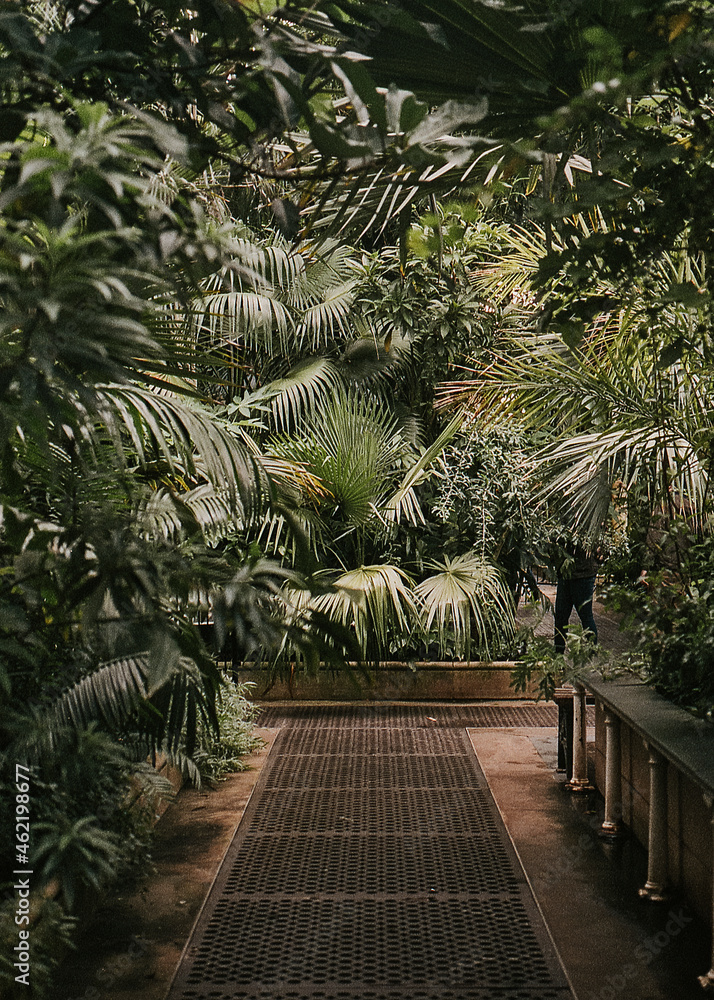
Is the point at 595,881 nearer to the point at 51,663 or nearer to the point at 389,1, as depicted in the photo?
the point at 51,663

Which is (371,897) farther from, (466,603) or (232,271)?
(466,603)

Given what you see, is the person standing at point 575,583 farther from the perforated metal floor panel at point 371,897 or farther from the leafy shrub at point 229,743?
the leafy shrub at point 229,743

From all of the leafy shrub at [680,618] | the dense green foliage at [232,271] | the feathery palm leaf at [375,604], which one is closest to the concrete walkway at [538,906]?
the dense green foliage at [232,271]

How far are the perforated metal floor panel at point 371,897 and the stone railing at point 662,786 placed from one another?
1.94 ft

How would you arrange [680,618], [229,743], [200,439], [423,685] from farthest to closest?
[423,685] → [229,743] → [680,618] → [200,439]

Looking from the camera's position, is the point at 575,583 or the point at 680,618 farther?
the point at 575,583

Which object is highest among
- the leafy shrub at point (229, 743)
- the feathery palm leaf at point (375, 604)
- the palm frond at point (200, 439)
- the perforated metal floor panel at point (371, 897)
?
the palm frond at point (200, 439)

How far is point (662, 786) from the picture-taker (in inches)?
156

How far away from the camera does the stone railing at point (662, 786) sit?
3.58 m

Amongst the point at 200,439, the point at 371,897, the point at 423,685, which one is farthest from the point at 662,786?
the point at 423,685

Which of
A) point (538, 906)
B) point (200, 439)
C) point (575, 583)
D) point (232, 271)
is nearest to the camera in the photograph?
point (200, 439)

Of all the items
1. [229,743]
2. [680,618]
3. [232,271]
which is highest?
[232,271]

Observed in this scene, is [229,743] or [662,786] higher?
[662,786]

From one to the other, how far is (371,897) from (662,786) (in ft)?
4.38
